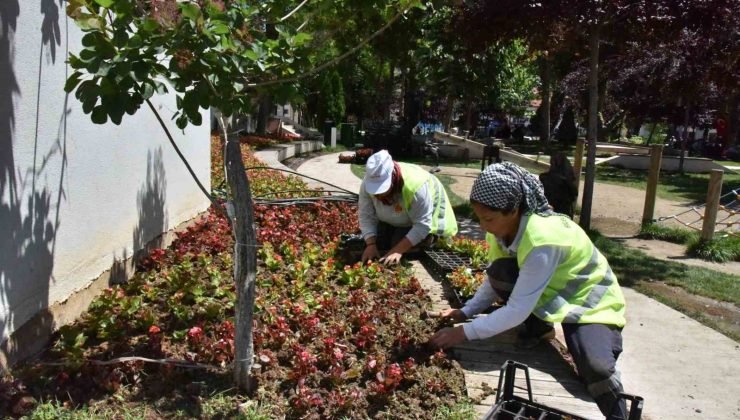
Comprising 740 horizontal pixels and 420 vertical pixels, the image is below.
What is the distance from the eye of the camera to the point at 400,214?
5.46 metres

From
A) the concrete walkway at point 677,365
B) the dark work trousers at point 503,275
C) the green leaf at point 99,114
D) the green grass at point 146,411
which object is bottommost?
the concrete walkway at point 677,365

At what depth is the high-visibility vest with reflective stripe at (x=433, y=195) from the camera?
5.22m

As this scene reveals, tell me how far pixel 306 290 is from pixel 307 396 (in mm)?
1556

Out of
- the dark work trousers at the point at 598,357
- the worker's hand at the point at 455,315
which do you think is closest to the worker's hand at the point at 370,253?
the worker's hand at the point at 455,315

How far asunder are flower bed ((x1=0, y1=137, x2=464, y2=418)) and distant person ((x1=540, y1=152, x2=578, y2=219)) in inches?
126

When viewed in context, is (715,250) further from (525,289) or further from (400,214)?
(525,289)

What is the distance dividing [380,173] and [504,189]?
1.94 meters

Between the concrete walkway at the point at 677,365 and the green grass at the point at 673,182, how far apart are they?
9.74 metres

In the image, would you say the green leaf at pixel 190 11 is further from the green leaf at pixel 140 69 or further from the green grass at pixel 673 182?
the green grass at pixel 673 182

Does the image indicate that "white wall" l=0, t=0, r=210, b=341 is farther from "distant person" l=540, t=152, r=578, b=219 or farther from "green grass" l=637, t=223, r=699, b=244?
"green grass" l=637, t=223, r=699, b=244

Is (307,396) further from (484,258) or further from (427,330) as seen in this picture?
(484,258)

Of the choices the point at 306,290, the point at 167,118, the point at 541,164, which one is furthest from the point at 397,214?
the point at 541,164

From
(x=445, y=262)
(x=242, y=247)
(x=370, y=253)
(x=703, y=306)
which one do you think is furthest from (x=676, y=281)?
(x=242, y=247)

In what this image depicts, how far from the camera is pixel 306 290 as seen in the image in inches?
178
